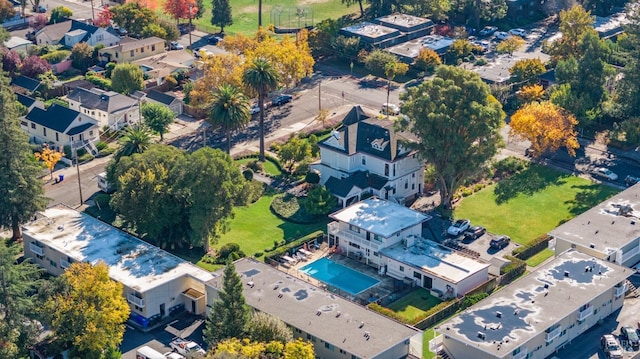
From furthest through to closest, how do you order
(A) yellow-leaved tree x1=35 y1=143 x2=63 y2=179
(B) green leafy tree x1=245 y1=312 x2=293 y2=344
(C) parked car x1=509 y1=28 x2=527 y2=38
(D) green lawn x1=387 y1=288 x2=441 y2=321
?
(C) parked car x1=509 y1=28 x2=527 y2=38 → (A) yellow-leaved tree x1=35 y1=143 x2=63 y2=179 → (D) green lawn x1=387 y1=288 x2=441 y2=321 → (B) green leafy tree x1=245 y1=312 x2=293 y2=344

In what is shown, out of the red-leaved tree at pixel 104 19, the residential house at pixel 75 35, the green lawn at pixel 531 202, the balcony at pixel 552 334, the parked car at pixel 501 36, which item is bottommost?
the green lawn at pixel 531 202

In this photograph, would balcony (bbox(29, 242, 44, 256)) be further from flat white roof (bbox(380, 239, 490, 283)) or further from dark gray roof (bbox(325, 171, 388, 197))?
flat white roof (bbox(380, 239, 490, 283))

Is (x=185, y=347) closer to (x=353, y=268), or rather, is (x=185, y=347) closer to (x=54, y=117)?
(x=353, y=268)

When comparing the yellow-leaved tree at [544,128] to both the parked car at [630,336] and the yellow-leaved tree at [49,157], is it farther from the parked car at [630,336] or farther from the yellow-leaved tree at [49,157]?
the yellow-leaved tree at [49,157]

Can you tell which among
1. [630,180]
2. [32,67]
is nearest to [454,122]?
[630,180]

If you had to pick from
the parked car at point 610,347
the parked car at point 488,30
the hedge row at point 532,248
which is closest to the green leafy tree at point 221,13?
the parked car at point 488,30

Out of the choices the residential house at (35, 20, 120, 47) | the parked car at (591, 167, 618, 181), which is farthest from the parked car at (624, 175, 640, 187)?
the residential house at (35, 20, 120, 47)

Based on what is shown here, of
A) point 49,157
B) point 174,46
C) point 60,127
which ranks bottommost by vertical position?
point 49,157
